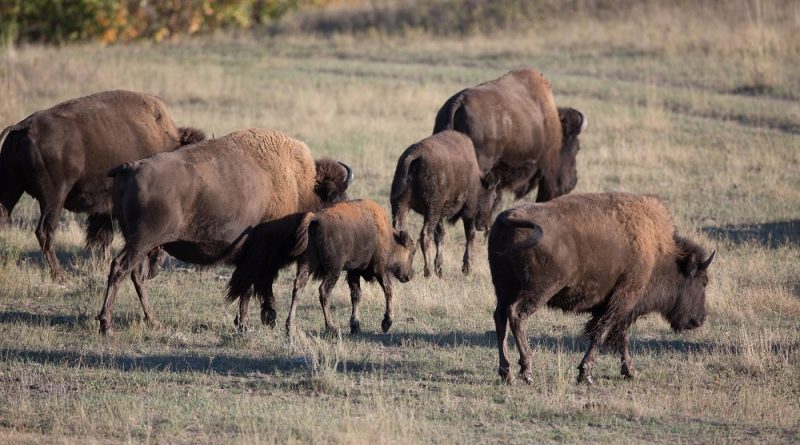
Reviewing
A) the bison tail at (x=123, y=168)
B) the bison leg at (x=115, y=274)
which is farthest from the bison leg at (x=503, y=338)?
the bison tail at (x=123, y=168)

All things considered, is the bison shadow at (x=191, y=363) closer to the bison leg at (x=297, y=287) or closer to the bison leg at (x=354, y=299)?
the bison leg at (x=297, y=287)

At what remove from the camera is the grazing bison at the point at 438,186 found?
11461mm

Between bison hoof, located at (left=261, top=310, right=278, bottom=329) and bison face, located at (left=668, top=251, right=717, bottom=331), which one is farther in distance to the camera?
bison hoof, located at (left=261, top=310, right=278, bottom=329)

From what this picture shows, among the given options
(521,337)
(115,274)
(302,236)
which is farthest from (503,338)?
(115,274)

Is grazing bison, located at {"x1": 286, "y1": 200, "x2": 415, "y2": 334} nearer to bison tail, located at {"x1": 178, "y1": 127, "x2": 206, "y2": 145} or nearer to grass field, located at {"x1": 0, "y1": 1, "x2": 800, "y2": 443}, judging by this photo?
grass field, located at {"x1": 0, "y1": 1, "x2": 800, "y2": 443}

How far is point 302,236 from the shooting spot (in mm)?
9602

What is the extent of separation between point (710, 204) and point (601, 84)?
829cm

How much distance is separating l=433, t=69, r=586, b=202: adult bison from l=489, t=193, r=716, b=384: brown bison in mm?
4123

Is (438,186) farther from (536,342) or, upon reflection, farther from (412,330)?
(536,342)

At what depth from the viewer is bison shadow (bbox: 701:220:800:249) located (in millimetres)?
13414

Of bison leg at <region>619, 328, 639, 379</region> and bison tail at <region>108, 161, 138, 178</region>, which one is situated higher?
bison tail at <region>108, 161, 138, 178</region>

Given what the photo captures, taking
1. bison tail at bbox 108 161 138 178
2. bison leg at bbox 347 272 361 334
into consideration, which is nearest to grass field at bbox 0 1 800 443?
bison leg at bbox 347 272 361 334

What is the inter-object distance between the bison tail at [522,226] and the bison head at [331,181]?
2.54 m

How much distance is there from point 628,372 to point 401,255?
249 centimetres
